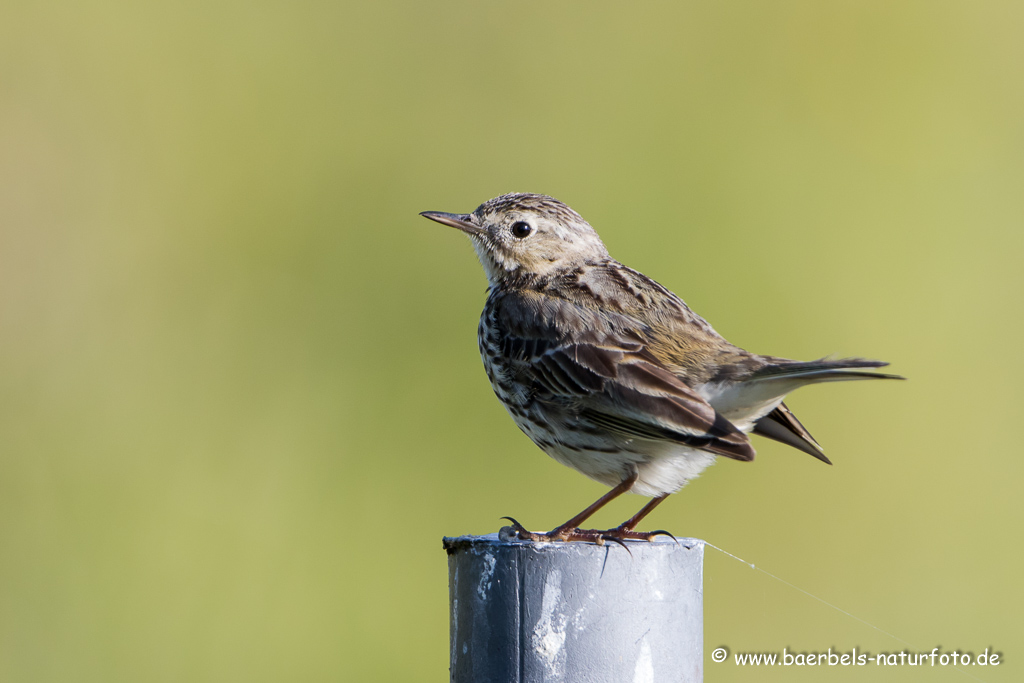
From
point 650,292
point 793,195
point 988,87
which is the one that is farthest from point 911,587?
point 988,87

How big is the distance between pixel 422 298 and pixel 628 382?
Answer: 5.56 m

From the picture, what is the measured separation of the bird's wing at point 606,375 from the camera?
15.8 ft

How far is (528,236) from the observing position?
6738 millimetres

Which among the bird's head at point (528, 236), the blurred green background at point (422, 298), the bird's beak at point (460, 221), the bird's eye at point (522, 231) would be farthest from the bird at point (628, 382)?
the blurred green background at point (422, 298)

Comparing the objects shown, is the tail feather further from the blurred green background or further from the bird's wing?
the blurred green background

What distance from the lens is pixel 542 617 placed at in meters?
3.69

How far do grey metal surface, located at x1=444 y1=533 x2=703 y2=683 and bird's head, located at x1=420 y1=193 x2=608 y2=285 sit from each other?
3087 millimetres

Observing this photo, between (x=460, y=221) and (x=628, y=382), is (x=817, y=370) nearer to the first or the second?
(x=628, y=382)

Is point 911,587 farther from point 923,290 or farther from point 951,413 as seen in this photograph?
point 923,290

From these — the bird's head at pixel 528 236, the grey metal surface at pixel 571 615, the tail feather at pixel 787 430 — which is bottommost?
the grey metal surface at pixel 571 615

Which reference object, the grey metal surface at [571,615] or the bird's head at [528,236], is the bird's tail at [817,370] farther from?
the bird's head at [528,236]

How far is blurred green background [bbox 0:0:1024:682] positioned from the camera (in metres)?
A: 9.06

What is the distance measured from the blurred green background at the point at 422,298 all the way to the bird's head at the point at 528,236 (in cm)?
286

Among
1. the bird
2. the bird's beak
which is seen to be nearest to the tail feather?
the bird
